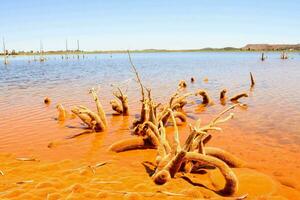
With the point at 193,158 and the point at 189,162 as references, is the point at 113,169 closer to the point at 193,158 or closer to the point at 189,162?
the point at 189,162

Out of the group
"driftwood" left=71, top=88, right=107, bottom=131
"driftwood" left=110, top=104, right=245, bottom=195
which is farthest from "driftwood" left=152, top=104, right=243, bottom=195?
"driftwood" left=71, top=88, right=107, bottom=131

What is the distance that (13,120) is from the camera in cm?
1451

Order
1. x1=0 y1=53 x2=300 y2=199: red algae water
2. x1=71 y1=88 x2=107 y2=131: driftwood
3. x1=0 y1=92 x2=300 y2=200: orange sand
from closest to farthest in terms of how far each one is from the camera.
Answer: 1. x1=0 y1=92 x2=300 y2=200: orange sand
2. x1=0 y1=53 x2=300 y2=199: red algae water
3. x1=71 y1=88 x2=107 y2=131: driftwood

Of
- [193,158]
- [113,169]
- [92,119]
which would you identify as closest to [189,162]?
[193,158]

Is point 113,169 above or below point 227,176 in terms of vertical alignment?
below

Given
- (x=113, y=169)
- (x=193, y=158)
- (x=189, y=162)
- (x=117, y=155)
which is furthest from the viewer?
(x=117, y=155)

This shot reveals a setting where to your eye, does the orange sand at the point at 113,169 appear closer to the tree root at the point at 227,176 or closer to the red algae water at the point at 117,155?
the red algae water at the point at 117,155

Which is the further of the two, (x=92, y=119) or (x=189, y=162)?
(x=92, y=119)

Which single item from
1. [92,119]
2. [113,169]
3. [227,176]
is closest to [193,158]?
[227,176]

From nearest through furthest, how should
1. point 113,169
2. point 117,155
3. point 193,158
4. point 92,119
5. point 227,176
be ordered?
1. point 227,176
2. point 193,158
3. point 113,169
4. point 117,155
5. point 92,119

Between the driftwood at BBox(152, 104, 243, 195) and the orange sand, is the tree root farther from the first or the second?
the orange sand


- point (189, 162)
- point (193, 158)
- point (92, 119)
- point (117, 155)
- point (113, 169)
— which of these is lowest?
point (117, 155)

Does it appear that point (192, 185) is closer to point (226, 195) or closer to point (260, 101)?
point (226, 195)

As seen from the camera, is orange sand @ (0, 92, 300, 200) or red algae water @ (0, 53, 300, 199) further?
red algae water @ (0, 53, 300, 199)
